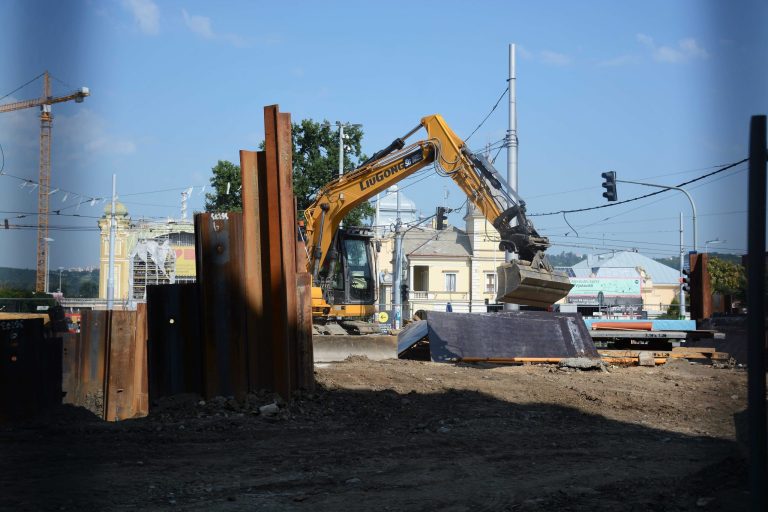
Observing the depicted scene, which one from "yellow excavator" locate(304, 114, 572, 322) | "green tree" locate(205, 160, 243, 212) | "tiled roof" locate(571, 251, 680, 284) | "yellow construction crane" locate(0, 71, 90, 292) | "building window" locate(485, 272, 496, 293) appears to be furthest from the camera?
"tiled roof" locate(571, 251, 680, 284)

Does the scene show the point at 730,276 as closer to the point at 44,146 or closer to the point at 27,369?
the point at 27,369

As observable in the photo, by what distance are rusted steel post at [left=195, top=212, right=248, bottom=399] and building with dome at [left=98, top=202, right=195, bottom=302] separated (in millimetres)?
26262

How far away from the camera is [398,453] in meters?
6.98

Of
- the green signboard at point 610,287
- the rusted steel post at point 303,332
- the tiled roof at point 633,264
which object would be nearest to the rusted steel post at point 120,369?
the rusted steel post at point 303,332

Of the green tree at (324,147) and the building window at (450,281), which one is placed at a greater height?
the green tree at (324,147)

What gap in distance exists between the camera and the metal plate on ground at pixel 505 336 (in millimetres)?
14982

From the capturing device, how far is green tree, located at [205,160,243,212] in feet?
153

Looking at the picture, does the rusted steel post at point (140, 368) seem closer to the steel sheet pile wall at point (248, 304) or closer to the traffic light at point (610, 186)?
the steel sheet pile wall at point (248, 304)

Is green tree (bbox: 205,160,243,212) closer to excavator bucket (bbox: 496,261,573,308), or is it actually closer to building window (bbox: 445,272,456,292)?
building window (bbox: 445,272,456,292)

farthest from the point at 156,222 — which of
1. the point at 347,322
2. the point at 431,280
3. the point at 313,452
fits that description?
the point at 313,452

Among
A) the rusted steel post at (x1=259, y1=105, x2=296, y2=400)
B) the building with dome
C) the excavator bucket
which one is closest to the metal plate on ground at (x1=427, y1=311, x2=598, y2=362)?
the excavator bucket

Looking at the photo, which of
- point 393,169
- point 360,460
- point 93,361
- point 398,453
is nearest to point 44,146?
point 360,460

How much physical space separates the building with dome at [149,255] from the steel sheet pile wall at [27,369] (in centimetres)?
2465

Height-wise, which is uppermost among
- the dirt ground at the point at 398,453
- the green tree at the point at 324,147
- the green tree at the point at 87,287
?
the green tree at the point at 324,147
